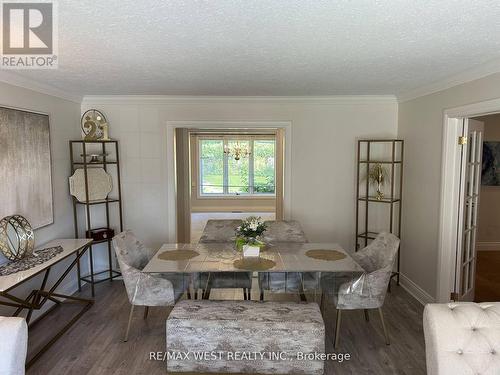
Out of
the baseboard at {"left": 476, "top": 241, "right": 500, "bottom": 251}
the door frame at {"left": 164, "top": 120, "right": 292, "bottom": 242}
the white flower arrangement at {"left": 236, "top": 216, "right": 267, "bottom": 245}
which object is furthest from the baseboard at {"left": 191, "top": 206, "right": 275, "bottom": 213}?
the white flower arrangement at {"left": 236, "top": 216, "right": 267, "bottom": 245}

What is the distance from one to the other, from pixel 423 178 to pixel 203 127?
105 inches

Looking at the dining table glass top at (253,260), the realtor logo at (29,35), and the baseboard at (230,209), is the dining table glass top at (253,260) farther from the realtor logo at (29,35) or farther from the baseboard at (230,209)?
the baseboard at (230,209)

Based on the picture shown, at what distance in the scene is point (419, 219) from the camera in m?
3.97

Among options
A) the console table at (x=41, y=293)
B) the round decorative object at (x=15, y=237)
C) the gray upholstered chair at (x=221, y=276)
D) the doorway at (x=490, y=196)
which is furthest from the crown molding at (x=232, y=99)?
the doorway at (x=490, y=196)

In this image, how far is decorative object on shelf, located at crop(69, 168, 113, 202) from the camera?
4070 mm

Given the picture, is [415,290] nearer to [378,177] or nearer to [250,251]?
[378,177]

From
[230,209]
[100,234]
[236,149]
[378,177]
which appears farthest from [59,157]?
[230,209]

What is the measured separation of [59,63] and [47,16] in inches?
40.3

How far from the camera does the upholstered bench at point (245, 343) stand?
2.47m

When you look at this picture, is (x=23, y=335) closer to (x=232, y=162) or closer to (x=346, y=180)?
(x=346, y=180)

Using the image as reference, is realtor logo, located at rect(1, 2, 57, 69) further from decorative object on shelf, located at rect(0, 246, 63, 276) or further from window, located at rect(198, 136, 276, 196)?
window, located at rect(198, 136, 276, 196)

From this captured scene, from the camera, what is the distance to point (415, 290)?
4.01m

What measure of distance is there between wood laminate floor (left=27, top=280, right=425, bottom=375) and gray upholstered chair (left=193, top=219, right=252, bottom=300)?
57 cm

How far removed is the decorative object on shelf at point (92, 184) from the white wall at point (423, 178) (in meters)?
3.65
